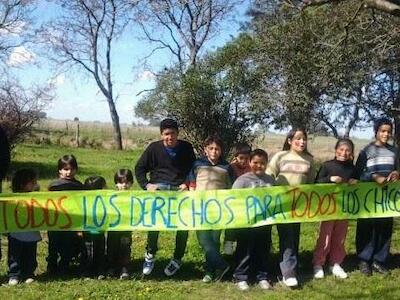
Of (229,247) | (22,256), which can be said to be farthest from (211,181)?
(22,256)

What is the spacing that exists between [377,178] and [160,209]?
2.53 meters

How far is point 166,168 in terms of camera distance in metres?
6.23

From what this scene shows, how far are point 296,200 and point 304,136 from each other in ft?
2.34

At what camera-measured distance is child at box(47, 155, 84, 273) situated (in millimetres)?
6109

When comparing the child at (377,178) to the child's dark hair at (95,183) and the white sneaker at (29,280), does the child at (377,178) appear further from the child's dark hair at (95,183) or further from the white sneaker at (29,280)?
the white sneaker at (29,280)

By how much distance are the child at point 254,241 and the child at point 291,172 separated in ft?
0.57

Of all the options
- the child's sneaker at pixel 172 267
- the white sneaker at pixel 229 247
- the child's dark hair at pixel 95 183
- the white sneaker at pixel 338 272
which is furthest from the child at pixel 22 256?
the white sneaker at pixel 338 272

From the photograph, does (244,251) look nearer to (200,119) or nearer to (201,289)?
(201,289)

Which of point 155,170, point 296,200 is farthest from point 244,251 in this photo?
point 155,170

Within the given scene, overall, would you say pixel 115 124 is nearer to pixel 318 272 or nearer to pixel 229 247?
pixel 229 247

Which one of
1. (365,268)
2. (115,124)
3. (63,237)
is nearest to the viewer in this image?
(63,237)

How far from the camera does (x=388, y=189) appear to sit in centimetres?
645

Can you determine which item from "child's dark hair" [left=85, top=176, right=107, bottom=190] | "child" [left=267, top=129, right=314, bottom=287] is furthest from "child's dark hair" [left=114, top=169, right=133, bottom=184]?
"child" [left=267, top=129, right=314, bottom=287]

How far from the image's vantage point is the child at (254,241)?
5.93m
